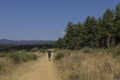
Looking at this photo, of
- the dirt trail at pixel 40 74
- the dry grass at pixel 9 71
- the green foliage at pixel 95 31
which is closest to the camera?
the dirt trail at pixel 40 74

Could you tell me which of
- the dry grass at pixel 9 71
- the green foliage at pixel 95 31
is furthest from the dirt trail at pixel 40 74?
the green foliage at pixel 95 31

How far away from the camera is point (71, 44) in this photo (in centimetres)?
10312

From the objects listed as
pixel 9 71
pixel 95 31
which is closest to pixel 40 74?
pixel 9 71

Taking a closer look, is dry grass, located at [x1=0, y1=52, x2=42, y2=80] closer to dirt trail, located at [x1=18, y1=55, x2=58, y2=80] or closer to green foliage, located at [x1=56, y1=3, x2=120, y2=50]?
dirt trail, located at [x1=18, y1=55, x2=58, y2=80]

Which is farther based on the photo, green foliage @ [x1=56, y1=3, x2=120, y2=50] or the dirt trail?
green foliage @ [x1=56, y1=3, x2=120, y2=50]

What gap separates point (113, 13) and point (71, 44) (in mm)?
24165

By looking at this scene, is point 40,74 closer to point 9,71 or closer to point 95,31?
point 9,71

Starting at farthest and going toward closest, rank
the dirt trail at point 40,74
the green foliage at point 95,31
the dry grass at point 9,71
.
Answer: the green foliage at point 95,31, the dry grass at point 9,71, the dirt trail at point 40,74

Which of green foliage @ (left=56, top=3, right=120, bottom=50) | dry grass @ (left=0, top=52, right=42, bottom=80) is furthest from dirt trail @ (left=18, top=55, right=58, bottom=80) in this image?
green foliage @ (left=56, top=3, right=120, bottom=50)

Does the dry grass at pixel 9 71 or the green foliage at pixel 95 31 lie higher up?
the green foliage at pixel 95 31

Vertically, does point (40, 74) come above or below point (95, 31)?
below

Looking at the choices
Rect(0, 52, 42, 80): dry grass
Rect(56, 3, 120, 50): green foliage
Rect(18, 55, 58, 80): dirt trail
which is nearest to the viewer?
Rect(18, 55, 58, 80): dirt trail

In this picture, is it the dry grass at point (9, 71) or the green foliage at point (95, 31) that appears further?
the green foliage at point (95, 31)

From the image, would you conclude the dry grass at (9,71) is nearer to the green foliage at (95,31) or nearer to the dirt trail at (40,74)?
the dirt trail at (40,74)
